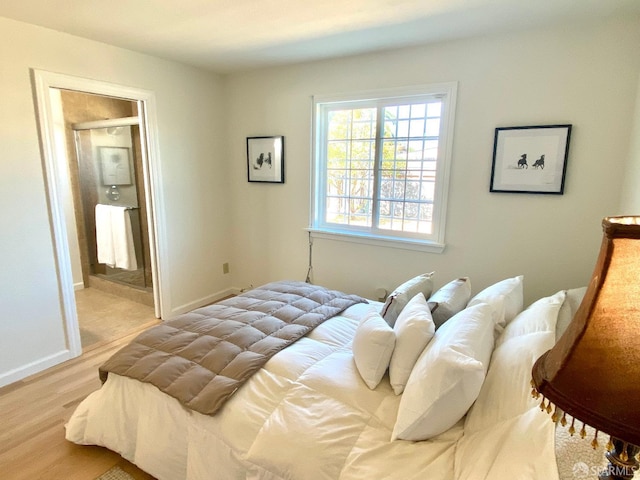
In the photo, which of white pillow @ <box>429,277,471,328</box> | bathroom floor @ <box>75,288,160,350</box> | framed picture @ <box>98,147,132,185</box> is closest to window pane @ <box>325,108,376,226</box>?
white pillow @ <box>429,277,471,328</box>

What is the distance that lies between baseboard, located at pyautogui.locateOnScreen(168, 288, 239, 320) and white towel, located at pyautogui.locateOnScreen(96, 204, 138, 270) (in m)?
0.91

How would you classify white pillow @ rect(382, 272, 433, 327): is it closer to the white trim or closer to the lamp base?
the lamp base

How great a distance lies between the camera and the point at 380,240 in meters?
3.21

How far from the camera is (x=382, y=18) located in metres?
2.29

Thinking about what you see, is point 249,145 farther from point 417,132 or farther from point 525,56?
point 525,56

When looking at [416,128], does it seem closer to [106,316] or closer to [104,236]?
[106,316]

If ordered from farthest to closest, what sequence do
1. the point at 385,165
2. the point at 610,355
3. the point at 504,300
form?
the point at 385,165
the point at 504,300
the point at 610,355

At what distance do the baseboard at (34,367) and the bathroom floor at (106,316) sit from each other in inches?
8.0

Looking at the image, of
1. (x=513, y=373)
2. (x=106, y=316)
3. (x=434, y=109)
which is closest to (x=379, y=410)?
(x=513, y=373)

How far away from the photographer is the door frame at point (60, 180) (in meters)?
2.54

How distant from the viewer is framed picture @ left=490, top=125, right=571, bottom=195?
2.41m

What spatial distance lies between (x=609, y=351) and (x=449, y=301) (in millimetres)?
1276

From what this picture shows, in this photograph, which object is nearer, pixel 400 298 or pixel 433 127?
pixel 400 298

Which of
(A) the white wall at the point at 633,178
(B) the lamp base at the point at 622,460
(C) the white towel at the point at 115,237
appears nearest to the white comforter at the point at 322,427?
(B) the lamp base at the point at 622,460
